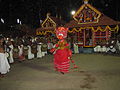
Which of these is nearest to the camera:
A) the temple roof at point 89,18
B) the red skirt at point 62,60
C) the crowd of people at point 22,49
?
the crowd of people at point 22,49

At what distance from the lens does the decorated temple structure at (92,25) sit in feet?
51.7

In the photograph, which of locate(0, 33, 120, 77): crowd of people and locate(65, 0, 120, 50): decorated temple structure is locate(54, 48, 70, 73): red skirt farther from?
locate(65, 0, 120, 50): decorated temple structure

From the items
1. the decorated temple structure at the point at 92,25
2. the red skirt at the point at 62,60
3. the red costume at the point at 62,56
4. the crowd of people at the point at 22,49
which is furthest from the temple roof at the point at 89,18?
the red skirt at the point at 62,60

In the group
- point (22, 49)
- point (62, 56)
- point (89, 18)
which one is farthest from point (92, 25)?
point (62, 56)

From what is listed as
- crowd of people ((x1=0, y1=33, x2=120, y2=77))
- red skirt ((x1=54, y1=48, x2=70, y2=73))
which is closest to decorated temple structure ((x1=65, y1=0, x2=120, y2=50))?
crowd of people ((x1=0, y1=33, x2=120, y2=77))

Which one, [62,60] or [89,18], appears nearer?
[62,60]

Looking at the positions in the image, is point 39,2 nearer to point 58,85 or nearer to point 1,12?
point 1,12

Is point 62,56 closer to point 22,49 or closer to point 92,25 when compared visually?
point 22,49

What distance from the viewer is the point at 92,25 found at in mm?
15805

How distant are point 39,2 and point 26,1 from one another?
2861 mm

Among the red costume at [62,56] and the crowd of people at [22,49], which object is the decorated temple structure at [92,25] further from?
the red costume at [62,56]

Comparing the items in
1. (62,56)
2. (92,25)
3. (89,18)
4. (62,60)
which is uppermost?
(89,18)

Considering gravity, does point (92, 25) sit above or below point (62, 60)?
above

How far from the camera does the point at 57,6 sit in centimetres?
3391
